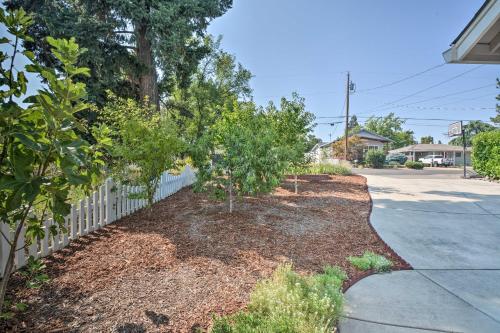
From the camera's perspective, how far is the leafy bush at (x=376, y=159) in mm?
27703

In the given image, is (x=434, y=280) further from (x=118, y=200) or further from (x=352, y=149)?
(x=352, y=149)

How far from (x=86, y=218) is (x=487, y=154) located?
18.2 m

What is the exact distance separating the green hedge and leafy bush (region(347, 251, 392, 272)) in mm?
14023

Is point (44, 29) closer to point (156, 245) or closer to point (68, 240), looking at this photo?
point (68, 240)

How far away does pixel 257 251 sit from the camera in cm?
397

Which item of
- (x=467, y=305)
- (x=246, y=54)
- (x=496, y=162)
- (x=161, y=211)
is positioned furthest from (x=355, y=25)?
(x=467, y=305)

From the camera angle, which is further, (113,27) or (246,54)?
(246,54)

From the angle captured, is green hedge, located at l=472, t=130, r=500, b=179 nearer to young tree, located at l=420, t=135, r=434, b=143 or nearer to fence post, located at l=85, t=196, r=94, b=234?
fence post, located at l=85, t=196, r=94, b=234

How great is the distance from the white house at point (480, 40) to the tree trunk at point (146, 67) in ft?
27.0

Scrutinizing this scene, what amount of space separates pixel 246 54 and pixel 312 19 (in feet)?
25.0

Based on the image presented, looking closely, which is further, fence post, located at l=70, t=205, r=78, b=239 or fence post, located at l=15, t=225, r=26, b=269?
fence post, located at l=70, t=205, r=78, b=239

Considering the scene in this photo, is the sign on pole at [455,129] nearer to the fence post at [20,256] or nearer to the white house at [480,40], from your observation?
the white house at [480,40]

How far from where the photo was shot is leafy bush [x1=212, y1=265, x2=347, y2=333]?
6.74ft

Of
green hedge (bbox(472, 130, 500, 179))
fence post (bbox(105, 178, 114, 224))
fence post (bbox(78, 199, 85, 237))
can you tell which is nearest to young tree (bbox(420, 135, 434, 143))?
green hedge (bbox(472, 130, 500, 179))
